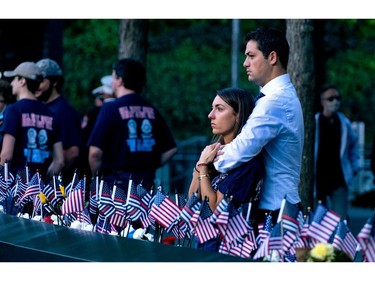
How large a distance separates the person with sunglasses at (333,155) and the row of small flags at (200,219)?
5166mm

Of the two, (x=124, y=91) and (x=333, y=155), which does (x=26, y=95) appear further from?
(x=333, y=155)

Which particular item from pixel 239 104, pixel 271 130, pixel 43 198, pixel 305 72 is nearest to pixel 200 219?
pixel 271 130

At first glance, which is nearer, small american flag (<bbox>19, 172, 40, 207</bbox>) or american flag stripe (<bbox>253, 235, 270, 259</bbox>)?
american flag stripe (<bbox>253, 235, 270, 259</bbox>)

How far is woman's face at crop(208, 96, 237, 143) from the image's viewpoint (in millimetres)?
6262

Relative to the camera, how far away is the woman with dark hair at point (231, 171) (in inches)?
239

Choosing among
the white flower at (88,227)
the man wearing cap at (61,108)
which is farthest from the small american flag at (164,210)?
the man wearing cap at (61,108)

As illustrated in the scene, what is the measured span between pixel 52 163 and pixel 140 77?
115 cm

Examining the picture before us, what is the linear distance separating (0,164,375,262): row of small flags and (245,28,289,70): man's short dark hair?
0.99m

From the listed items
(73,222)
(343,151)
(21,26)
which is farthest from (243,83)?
(73,222)

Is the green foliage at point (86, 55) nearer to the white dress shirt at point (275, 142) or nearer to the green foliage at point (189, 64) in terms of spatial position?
the green foliage at point (189, 64)

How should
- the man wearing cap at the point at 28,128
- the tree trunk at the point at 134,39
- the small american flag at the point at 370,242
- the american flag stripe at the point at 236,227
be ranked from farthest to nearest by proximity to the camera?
1. the tree trunk at the point at 134,39
2. the man wearing cap at the point at 28,128
3. the american flag stripe at the point at 236,227
4. the small american flag at the point at 370,242

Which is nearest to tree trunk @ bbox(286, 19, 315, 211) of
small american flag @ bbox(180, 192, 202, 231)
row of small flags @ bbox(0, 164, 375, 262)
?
row of small flags @ bbox(0, 164, 375, 262)

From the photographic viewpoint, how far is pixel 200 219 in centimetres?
584

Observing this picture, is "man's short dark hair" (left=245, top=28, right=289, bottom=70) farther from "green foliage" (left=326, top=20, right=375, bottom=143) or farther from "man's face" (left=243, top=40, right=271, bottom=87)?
"green foliage" (left=326, top=20, right=375, bottom=143)
